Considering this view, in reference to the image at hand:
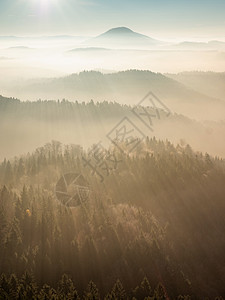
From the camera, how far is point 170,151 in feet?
532

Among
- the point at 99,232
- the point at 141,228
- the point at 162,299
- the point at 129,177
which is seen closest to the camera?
the point at 162,299

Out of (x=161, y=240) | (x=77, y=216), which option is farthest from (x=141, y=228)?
(x=77, y=216)

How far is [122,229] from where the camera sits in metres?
94.6

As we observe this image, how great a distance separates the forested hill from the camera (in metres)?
79.2

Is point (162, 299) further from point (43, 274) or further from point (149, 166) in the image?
point (149, 166)

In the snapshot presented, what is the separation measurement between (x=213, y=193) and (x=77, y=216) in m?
→ 66.3

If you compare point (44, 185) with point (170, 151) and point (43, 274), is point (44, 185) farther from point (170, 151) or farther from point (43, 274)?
point (170, 151)

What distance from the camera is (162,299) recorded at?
66.9 metres

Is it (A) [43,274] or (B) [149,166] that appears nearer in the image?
(A) [43,274]

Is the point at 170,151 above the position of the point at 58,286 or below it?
above

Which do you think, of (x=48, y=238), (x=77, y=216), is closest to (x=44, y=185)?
(x=77, y=216)

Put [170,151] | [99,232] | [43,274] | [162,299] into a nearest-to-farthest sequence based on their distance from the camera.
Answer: [162,299]
[43,274]
[99,232]
[170,151]

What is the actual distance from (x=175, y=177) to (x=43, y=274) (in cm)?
7652

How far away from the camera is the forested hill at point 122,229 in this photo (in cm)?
7919
